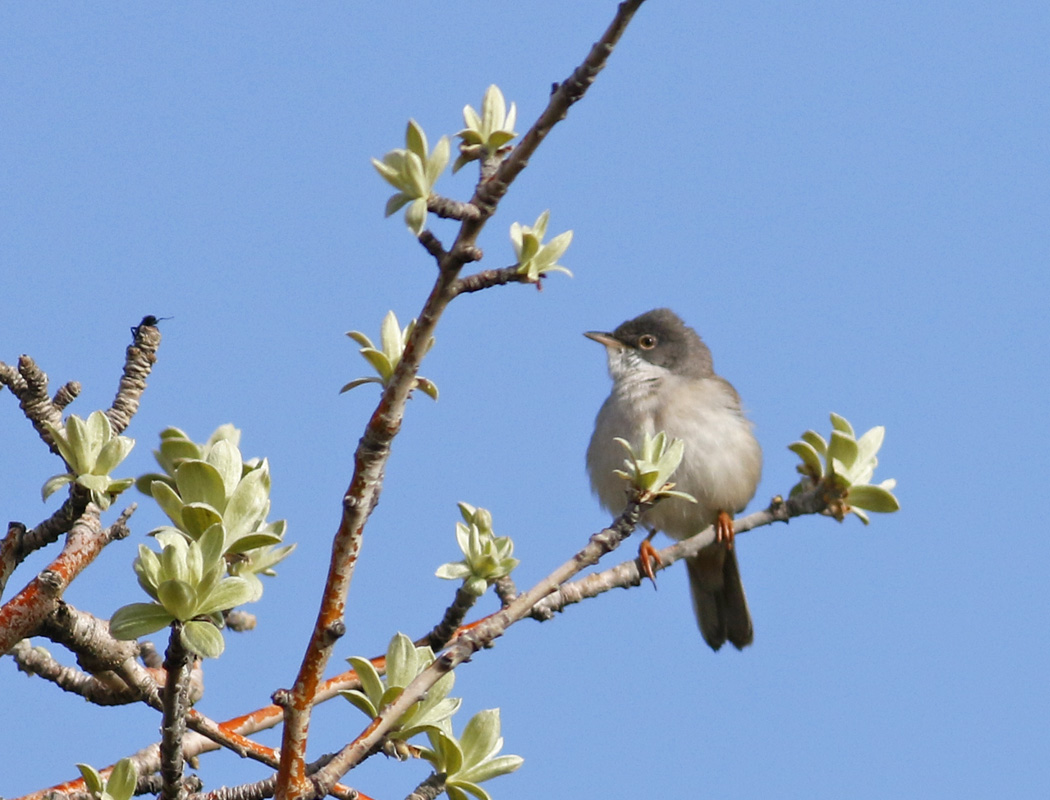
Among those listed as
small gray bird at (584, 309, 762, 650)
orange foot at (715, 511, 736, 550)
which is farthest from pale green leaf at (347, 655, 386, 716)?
small gray bird at (584, 309, 762, 650)

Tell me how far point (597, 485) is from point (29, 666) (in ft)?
17.3

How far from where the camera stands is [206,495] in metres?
2.50

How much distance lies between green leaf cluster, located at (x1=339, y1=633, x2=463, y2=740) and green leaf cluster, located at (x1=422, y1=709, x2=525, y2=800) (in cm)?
4

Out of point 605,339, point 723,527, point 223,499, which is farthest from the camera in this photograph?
point 605,339

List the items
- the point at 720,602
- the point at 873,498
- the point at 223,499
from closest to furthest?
1. the point at 223,499
2. the point at 873,498
3. the point at 720,602

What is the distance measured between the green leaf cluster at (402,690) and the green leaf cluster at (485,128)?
3.75ft

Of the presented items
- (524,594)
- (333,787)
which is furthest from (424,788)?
(524,594)

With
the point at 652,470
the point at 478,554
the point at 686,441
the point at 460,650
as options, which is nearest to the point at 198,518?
the point at 460,650

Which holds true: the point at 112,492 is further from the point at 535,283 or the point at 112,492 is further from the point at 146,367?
the point at 535,283

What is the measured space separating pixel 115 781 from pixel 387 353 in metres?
1.20

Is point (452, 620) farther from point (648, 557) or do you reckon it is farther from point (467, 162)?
point (648, 557)

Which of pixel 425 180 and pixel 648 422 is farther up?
pixel 648 422

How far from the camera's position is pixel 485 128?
2.63m

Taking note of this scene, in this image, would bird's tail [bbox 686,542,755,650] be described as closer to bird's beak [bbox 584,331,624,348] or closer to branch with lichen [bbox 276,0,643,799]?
bird's beak [bbox 584,331,624,348]
